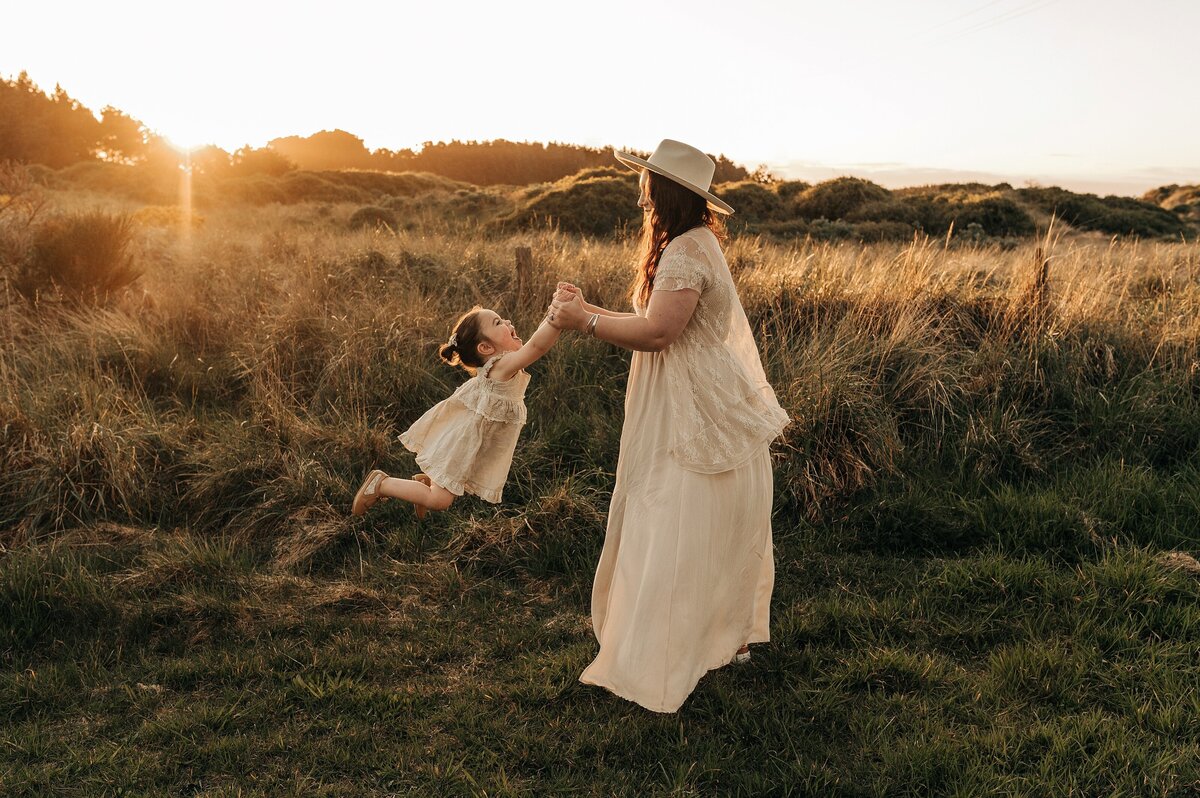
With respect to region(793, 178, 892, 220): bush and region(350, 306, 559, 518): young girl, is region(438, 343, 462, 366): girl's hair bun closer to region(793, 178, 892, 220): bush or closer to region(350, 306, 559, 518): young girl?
region(350, 306, 559, 518): young girl

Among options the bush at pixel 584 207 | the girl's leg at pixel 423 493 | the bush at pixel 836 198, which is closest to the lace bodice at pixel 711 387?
the girl's leg at pixel 423 493

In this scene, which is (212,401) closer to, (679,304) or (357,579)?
(357,579)

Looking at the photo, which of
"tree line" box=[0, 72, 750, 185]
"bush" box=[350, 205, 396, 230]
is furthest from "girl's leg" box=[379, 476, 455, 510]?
"tree line" box=[0, 72, 750, 185]

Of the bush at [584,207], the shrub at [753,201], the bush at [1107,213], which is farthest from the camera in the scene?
the shrub at [753,201]

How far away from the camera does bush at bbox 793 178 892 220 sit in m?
25.1

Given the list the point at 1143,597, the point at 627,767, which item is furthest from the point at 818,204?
the point at 627,767

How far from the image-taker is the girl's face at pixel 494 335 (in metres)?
3.71

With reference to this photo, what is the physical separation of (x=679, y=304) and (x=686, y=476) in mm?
658

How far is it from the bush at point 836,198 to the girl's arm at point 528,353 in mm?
22677

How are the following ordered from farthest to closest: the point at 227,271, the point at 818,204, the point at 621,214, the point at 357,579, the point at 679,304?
the point at 818,204, the point at 621,214, the point at 227,271, the point at 357,579, the point at 679,304

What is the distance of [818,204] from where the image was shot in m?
25.3

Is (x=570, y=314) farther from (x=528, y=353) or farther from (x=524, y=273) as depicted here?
(x=524, y=273)

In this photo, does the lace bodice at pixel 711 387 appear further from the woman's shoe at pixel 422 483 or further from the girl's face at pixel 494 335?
the woman's shoe at pixel 422 483

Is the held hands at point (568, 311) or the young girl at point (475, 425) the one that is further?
the young girl at point (475, 425)
